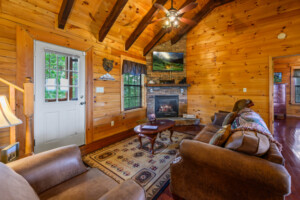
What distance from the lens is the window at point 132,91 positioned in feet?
14.1

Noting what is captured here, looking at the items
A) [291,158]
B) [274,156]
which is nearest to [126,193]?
[274,156]

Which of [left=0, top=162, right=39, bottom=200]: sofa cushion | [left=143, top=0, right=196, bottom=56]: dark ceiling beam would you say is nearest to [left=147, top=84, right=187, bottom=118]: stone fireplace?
[left=143, top=0, right=196, bottom=56]: dark ceiling beam

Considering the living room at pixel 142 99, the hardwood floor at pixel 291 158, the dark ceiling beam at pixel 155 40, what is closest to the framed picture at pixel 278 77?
the hardwood floor at pixel 291 158

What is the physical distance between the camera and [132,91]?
14.9 ft

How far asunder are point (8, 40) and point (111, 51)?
198 cm

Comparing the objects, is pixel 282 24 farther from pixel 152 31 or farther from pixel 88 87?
pixel 88 87

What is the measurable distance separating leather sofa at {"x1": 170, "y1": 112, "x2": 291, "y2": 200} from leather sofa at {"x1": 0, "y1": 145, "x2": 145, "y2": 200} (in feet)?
2.29

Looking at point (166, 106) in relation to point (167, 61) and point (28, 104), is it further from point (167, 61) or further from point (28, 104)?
point (28, 104)

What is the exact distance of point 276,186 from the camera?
0.93 m

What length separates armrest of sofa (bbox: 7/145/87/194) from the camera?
1.02 metres

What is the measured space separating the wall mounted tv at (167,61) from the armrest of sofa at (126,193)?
4280mm

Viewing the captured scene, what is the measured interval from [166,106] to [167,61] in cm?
162

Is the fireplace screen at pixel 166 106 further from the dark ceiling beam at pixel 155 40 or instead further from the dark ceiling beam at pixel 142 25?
the dark ceiling beam at pixel 142 25

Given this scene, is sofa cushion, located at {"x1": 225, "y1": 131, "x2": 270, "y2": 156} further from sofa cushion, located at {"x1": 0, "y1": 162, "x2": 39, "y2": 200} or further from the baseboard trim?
the baseboard trim
